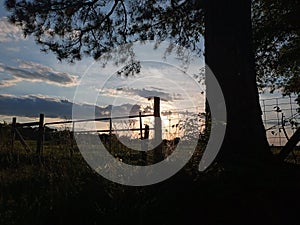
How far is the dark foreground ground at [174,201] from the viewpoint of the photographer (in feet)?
12.5

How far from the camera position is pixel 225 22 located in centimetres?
669

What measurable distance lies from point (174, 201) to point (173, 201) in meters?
0.01

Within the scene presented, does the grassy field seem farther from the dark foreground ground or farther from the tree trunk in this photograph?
the tree trunk

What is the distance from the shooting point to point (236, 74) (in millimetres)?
6422

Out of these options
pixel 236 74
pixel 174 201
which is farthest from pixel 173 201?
pixel 236 74

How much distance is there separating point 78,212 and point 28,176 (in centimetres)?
219

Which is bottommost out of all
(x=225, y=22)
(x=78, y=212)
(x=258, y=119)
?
(x=78, y=212)

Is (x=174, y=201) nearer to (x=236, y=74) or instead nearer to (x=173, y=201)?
(x=173, y=201)

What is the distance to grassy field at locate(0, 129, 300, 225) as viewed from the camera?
3.82 meters

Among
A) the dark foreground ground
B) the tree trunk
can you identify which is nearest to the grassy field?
the dark foreground ground

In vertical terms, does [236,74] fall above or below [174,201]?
above

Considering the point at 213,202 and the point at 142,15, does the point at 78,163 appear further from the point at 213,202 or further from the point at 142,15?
the point at 142,15

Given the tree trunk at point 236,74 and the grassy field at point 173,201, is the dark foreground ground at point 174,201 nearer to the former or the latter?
the grassy field at point 173,201

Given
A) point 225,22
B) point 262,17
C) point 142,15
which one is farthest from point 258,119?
point 262,17
